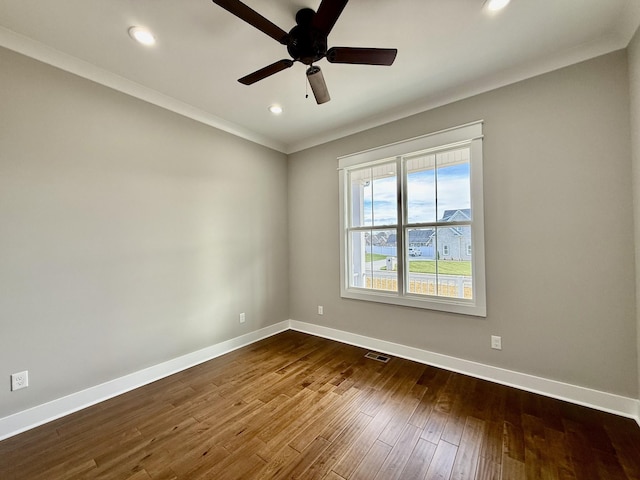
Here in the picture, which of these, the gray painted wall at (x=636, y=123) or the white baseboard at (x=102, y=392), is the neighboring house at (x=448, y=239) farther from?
the white baseboard at (x=102, y=392)

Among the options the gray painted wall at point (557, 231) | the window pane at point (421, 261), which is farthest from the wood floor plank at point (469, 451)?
the window pane at point (421, 261)

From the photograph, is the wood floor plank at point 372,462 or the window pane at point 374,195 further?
the window pane at point 374,195

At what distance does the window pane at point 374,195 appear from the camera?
10.6 feet

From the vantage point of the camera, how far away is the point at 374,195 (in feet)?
11.2

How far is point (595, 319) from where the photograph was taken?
205cm

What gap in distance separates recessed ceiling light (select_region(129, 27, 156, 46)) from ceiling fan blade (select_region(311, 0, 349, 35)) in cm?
127

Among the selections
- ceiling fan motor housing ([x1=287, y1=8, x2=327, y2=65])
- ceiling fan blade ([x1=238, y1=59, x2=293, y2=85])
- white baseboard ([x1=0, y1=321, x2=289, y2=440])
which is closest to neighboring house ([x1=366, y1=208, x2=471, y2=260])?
ceiling fan motor housing ([x1=287, y1=8, x2=327, y2=65])

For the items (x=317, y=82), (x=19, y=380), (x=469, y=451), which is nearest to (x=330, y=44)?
(x=317, y=82)

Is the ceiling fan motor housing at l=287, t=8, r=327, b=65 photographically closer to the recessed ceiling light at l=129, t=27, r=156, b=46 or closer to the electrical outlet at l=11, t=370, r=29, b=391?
the recessed ceiling light at l=129, t=27, r=156, b=46

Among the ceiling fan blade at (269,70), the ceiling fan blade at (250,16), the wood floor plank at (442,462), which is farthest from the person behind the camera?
the ceiling fan blade at (269,70)

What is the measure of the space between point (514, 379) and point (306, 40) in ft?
10.6

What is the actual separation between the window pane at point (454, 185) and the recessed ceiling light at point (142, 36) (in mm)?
2794

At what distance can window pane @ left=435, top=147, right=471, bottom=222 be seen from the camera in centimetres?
270

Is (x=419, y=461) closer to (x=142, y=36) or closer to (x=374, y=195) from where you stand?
(x=374, y=195)
